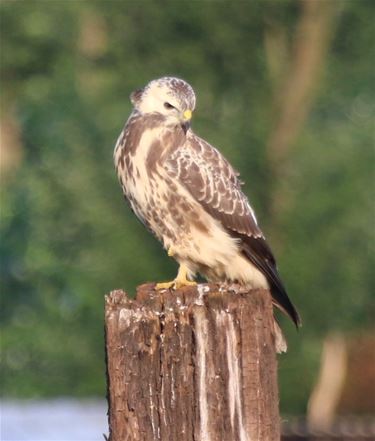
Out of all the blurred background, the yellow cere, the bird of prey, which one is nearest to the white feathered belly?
the bird of prey

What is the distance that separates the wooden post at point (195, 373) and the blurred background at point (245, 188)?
1407 cm

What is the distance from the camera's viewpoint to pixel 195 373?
5.95 meters

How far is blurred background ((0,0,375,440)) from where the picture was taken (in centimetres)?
2295

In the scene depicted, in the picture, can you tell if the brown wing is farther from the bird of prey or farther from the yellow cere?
the yellow cere

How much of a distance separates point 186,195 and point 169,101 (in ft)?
1.56

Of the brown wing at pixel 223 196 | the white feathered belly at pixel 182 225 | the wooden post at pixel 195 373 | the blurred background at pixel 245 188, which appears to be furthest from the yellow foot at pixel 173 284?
the blurred background at pixel 245 188

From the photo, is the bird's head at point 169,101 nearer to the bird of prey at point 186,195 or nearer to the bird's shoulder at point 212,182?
the bird of prey at point 186,195

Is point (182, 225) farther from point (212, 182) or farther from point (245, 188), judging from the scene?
point (245, 188)

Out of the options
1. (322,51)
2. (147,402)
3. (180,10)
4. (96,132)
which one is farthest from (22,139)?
(147,402)

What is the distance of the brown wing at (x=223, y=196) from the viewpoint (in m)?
8.90

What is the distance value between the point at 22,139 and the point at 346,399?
37.9 feet

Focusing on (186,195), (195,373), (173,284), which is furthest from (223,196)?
(195,373)

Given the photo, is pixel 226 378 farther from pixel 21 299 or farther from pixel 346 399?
pixel 21 299

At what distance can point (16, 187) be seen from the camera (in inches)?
1135
